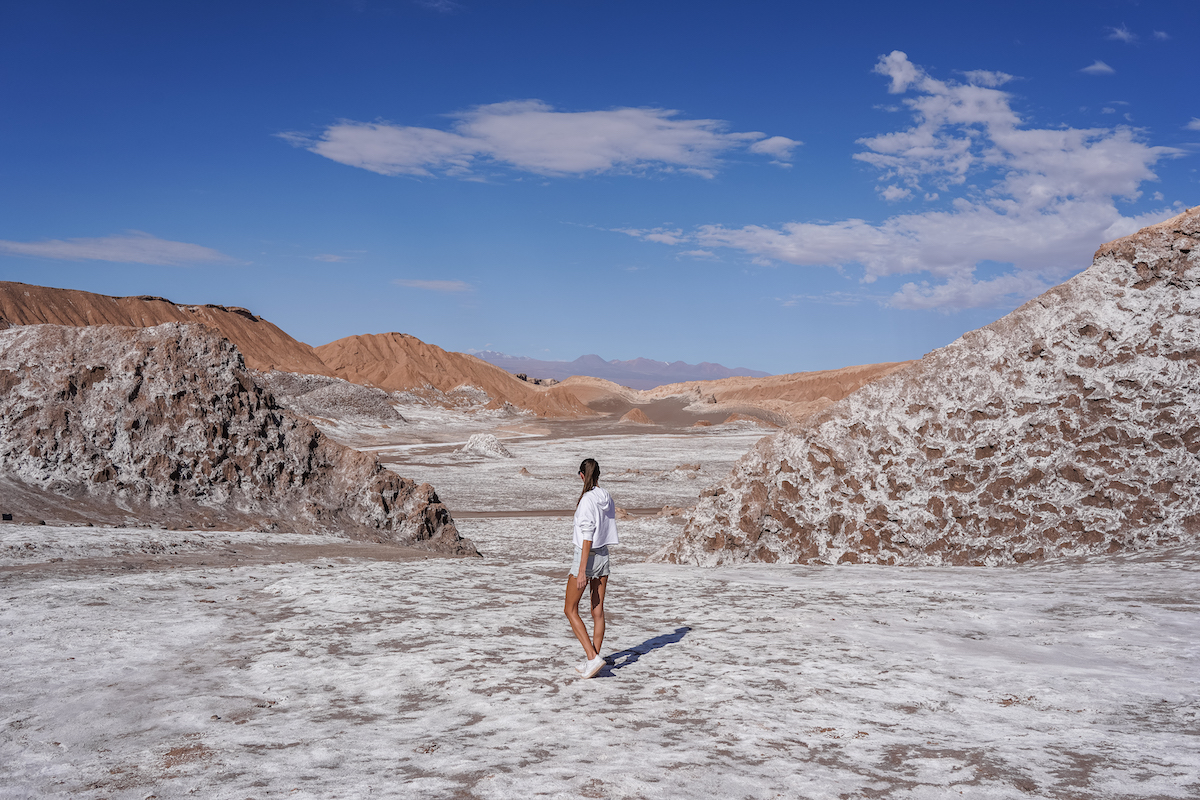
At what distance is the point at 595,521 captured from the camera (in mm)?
6391

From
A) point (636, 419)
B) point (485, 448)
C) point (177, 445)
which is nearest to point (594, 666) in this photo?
point (177, 445)

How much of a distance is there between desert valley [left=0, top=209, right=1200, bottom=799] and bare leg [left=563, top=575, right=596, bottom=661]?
26cm

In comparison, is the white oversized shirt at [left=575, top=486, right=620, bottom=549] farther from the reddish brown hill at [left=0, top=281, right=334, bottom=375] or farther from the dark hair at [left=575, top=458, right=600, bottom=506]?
the reddish brown hill at [left=0, top=281, right=334, bottom=375]

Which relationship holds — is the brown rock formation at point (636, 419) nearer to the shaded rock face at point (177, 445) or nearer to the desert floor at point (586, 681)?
the shaded rock face at point (177, 445)

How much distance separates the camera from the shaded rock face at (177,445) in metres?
13.8

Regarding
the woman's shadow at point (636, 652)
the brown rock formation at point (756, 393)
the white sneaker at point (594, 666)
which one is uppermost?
the brown rock formation at point (756, 393)

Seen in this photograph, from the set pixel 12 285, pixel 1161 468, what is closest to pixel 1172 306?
pixel 1161 468

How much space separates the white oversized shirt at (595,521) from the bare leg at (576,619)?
37cm

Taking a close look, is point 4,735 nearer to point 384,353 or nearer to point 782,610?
point 782,610

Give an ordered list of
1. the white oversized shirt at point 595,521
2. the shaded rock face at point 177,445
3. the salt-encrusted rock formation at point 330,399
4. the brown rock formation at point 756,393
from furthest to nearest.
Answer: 1. the brown rock formation at point 756,393
2. the salt-encrusted rock formation at point 330,399
3. the shaded rock face at point 177,445
4. the white oversized shirt at point 595,521

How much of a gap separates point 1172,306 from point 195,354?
1677cm

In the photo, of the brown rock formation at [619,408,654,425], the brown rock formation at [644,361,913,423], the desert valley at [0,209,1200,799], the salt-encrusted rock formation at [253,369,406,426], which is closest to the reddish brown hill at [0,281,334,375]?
the salt-encrusted rock formation at [253,369,406,426]

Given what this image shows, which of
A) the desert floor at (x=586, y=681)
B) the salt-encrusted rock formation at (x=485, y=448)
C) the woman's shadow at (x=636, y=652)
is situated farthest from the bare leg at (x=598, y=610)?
the salt-encrusted rock formation at (x=485, y=448)

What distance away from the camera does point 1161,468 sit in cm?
1043
